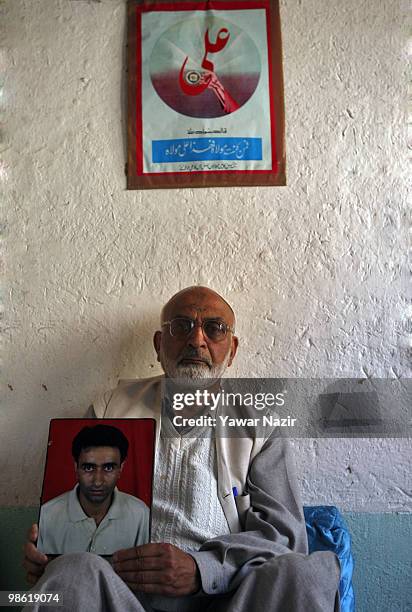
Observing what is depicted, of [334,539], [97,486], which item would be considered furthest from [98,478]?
[334,539]

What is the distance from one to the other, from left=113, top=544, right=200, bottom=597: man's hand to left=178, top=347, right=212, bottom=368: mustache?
0.58 m

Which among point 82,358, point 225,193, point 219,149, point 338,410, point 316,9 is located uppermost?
point 316,9

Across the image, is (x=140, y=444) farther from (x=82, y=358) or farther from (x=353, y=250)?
(x=353, y=250)

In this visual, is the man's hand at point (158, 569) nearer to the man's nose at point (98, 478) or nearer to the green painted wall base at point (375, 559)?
the man's nose at point (98, 478)

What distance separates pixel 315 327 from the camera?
2.21 m

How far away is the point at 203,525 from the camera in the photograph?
5.82ft

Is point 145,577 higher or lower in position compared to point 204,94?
lower

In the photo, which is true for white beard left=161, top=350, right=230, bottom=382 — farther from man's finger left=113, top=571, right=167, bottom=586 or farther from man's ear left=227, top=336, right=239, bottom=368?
man's finger left=113, top=571, right=167, bottom=586

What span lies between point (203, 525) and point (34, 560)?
0.47 metres

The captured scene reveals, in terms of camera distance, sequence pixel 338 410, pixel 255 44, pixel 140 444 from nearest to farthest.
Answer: pixel 140 444 < pixel 338 410 < pixel 255 44

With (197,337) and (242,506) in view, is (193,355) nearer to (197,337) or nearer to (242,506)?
(197,337)

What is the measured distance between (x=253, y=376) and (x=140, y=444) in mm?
589

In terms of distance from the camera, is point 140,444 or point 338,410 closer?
point 140,444

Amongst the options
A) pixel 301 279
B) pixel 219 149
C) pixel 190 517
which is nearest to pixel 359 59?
pixel 219 149
